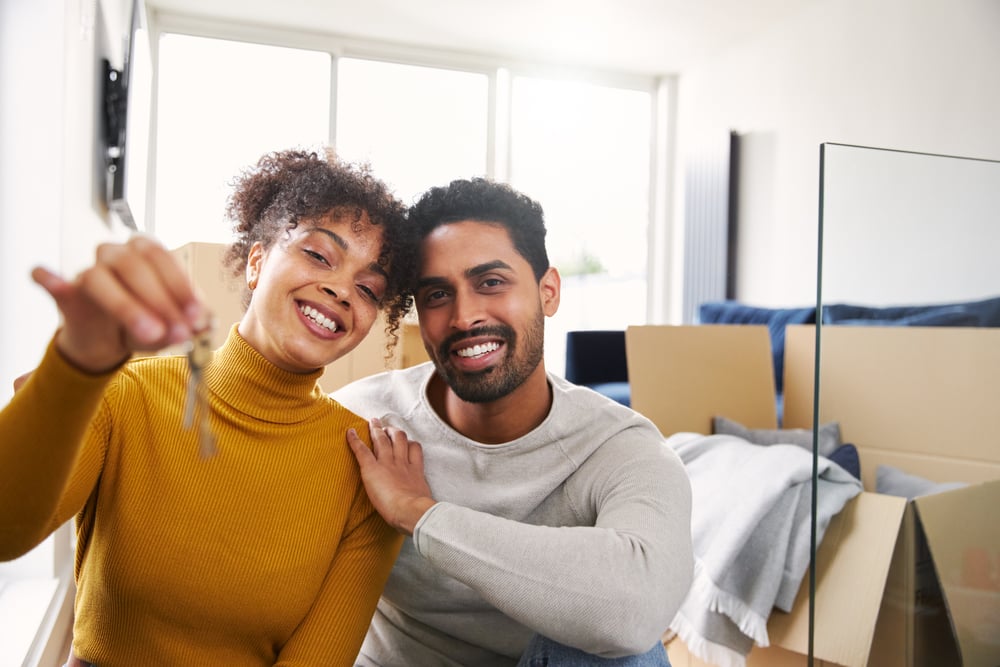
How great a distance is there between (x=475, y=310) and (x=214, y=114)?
4.25 m

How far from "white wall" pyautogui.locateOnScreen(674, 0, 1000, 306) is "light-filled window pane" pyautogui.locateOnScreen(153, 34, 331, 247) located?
271 centimetres

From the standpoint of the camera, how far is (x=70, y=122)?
1617 mm

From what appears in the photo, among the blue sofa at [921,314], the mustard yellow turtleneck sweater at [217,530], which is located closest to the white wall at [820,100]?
the blue sofa at [921,314]

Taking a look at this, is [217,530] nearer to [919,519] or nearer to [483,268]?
[483,268]

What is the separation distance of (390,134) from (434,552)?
4704mm

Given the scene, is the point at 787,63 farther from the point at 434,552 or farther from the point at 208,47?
the point at 434,552

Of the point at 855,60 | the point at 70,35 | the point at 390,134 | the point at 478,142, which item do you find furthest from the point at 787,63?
the point at 70,35

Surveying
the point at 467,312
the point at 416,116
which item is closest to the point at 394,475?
the point at 467,312

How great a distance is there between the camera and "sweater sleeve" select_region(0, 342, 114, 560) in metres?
0.61

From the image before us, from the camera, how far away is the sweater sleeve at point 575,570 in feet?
3.08

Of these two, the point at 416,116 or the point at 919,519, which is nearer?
the point at 919,519

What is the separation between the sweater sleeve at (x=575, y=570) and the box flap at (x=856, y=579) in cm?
43

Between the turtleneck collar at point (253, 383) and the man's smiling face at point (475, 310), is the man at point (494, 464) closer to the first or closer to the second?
the man's smiling face at point (475, 310)

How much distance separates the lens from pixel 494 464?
1249 millimetres
